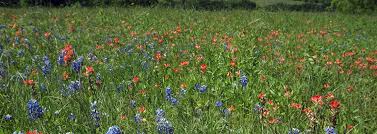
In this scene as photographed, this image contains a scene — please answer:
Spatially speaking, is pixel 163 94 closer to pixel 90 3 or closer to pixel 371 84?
pixel 371 84

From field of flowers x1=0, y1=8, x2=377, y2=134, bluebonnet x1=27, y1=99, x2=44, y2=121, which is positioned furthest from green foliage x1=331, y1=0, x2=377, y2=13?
bluebonnet x1=27, y1=99, x2=44, y2=121

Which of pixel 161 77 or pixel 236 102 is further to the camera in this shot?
pixel 161 77

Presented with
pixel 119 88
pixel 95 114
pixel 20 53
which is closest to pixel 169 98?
pixel 119 88

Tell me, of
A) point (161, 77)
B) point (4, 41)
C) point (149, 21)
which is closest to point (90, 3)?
point (149, 21)

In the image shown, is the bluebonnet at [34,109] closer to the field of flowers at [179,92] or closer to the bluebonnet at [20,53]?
the field of flowers at [179,92]

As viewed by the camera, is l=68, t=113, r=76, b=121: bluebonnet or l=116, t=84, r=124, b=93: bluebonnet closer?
l=68, t=113, r=76, b=121: bluebonnet

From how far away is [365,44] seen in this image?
953 centimetres

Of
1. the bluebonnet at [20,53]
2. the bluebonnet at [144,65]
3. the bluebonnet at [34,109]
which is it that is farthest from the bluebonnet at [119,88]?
the bluebonnet at [20,53]

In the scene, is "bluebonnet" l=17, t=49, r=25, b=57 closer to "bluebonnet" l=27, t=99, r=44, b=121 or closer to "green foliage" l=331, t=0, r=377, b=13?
"bluebonnet" l=27, t=99, r=44, b=121

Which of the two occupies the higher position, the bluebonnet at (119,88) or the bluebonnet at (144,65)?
the bluebonnet at (144,65)

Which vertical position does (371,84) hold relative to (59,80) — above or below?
below

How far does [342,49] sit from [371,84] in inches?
107

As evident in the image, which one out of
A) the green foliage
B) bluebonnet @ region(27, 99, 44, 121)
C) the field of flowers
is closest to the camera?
bluebonnet @ region(27, 99, 44, 121)

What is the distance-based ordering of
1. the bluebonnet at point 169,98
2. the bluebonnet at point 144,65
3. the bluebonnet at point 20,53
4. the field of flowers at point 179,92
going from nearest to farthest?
1. the field of flowers at point 179,92
2. the bluebonnet at point 169,98
3. the bluebonnet at point 144,65
4. the bluebonnet at point 20,53
